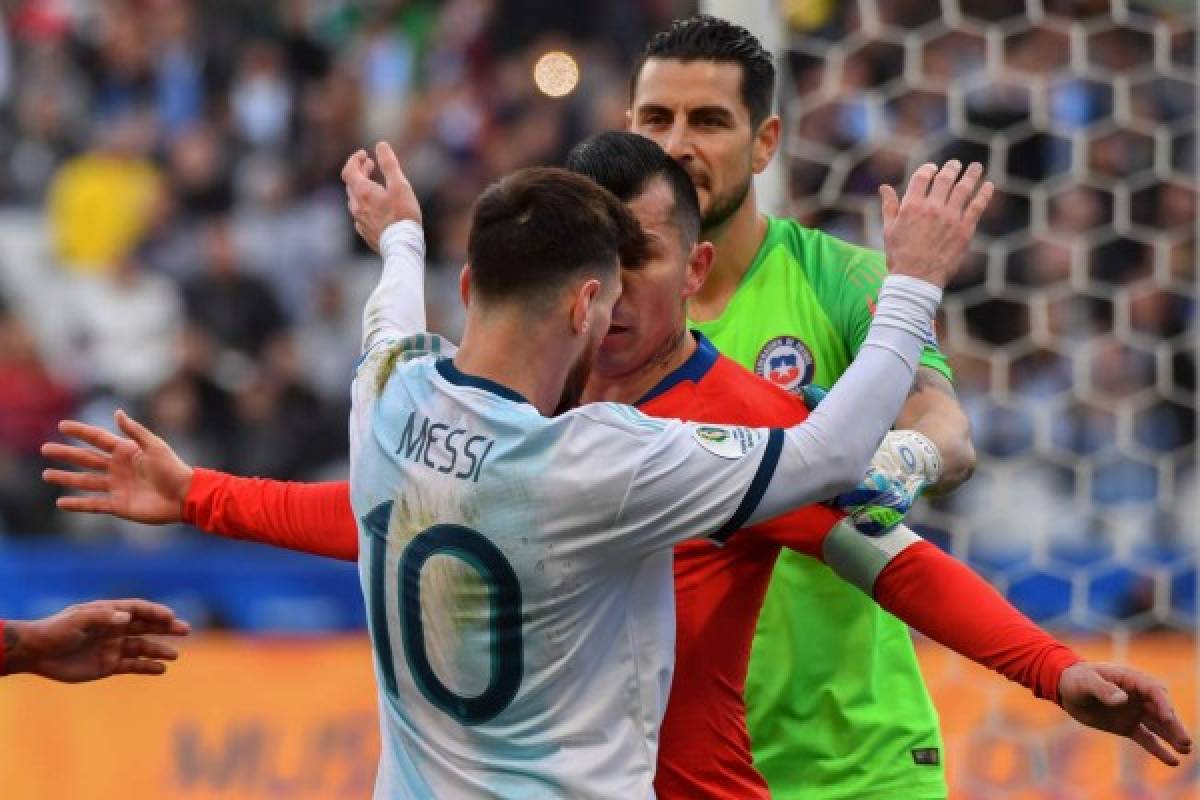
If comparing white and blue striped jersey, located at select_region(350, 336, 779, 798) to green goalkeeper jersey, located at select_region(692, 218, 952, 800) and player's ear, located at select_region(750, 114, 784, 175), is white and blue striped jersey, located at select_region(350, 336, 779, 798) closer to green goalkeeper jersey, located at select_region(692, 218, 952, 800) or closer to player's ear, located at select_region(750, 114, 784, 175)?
green goalkeeper jersey, located at select_region(692, 218, 952, 800)

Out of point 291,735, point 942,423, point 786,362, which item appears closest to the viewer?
point 942,423

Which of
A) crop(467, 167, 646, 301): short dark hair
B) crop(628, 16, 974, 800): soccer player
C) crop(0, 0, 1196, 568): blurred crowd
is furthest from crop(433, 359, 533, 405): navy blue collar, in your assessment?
crop(0, 0, 1196, 568): blurred crowd

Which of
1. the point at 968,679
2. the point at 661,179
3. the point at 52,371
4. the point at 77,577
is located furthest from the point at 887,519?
the point at 52,371

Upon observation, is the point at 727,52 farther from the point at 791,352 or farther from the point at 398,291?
the point at 398,291

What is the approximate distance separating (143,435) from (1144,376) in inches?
206

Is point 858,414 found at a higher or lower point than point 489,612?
higher

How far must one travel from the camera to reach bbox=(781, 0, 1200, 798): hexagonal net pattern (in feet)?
22.5

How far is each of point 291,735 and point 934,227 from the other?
3971 mm

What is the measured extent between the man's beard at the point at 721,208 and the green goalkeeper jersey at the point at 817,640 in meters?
0.15

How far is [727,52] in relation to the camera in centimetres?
414

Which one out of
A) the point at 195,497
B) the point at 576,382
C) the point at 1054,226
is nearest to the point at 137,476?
the point at 195,497

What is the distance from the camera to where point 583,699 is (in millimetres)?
2922

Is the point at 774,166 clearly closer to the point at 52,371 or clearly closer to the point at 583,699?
the point at 583,699

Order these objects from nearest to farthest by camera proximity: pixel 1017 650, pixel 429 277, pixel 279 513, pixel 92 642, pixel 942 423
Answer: pixel 1017 650 → pixel 279 513 → pixel 92 642 → pixel 942 423 → pixel 429 277
